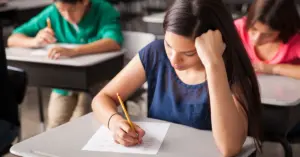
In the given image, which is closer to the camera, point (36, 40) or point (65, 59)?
point (65, 59)

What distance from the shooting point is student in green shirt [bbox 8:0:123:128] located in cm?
244

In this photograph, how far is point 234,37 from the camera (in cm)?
133

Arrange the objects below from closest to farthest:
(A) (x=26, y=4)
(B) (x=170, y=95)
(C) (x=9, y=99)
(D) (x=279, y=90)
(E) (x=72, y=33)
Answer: (B) (x=170, y=95) < (D) (x=279, y=90) < (C) (x=9, y=99) < (E) (x=72, y=33) < (A) (x=26, y=4)

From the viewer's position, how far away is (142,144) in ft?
4.23

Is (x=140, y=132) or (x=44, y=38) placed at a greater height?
(x=140, y=132)

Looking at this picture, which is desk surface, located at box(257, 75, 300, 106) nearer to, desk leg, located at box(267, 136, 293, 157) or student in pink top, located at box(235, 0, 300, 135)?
student in pink top, located at box(235, 0, 300, 135)

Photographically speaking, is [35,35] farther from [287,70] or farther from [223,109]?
[223,109]

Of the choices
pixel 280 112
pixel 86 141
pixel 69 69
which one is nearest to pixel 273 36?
pixel 280 112

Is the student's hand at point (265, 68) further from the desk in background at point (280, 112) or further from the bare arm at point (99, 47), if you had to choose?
the bare arm at point (99, 47)

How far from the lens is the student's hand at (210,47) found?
4.20ft

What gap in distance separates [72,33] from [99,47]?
29 cm

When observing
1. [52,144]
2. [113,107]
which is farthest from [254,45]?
[52,144]

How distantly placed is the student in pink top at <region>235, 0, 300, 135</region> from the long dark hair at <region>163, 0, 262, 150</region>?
0.54 m

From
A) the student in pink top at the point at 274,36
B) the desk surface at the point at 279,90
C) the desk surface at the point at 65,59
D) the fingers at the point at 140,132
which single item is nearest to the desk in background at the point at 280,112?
the desk surface at the point at 279,90
